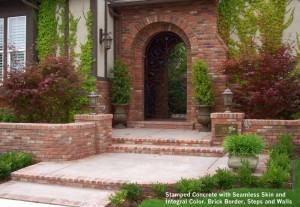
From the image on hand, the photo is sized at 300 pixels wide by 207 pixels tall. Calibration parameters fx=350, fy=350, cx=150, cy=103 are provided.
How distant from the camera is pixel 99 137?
8.60 meters

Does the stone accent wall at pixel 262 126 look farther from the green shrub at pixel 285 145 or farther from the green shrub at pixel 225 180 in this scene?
the green shrub at pixel 225 180

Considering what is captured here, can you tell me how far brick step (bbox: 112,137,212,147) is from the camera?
884cm

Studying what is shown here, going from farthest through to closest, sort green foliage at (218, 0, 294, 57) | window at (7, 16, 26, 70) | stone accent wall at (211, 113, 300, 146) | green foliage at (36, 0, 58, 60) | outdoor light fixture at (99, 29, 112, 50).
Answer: window at (7, 16, 26, 70) < green foliage at (36, 0, 58, 60) < outdoor light fixture at (99, 29, 112, 50) < green foliage at (218, 0, 294, 57) < stone accent wall at (211, 113, 300, 146)

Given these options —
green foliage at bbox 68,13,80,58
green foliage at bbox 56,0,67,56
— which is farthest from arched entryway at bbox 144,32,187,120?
green foliage at bbox 56,0,67,56

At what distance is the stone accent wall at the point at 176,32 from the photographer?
11109mm

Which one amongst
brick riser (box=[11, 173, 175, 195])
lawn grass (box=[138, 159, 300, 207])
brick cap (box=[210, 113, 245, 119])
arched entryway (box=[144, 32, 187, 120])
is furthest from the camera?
arched entryway (box=[144, 32, 187, 120])

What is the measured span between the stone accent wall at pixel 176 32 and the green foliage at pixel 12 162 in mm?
4960

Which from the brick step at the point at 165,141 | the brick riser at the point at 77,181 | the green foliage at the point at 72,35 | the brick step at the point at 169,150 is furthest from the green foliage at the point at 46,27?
the brick riser at the point at 77,181

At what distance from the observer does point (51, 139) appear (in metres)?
7.70

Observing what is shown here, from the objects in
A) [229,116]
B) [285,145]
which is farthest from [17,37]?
[285,145]

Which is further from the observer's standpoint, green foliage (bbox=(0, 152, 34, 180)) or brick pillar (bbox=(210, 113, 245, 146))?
brick pillar (bbox=(210, 113, 245, 146))

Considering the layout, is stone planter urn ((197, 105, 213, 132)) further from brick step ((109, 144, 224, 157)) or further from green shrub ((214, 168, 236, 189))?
green shrub ((214, 168, 236, 189))

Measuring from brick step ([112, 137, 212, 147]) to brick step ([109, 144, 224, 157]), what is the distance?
256 mm

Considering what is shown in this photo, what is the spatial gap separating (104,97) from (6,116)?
3008 mm
